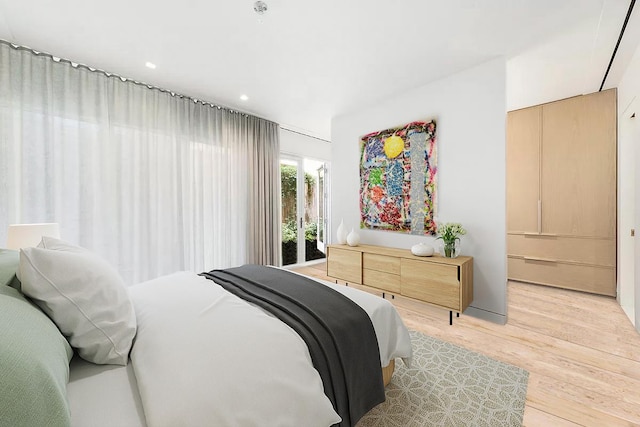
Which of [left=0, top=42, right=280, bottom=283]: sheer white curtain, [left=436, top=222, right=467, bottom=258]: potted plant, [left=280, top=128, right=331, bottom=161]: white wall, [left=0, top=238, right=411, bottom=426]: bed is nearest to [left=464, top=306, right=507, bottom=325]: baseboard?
[left=436, top=222, right=467, bottom=258]: potted plant

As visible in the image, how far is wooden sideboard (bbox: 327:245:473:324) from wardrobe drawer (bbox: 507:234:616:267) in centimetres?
173

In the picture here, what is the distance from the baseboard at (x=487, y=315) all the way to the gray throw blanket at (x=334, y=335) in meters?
1.89

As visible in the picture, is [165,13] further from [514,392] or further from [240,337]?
[514,392]

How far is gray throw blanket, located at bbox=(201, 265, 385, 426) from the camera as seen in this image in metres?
1.12

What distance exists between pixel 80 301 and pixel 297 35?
2.33 m

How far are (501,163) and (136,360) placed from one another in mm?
3109

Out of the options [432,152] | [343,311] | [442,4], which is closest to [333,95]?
[432,152]

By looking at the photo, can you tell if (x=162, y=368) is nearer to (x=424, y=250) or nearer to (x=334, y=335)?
(x=334, y=335)

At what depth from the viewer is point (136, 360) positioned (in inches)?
36.4

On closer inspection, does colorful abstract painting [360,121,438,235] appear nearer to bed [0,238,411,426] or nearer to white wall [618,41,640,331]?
white wall [618,41,640,331]

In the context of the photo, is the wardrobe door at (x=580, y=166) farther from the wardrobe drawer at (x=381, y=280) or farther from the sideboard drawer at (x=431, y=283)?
the wardrobe drawer at (x=381, y=280)

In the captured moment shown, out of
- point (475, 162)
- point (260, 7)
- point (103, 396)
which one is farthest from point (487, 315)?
point (260, 7)

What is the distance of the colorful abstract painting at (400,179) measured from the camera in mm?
3084

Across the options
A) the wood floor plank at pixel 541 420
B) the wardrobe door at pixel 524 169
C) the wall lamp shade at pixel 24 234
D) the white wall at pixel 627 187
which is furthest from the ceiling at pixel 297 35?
the wood floor plank at pixel 541 420
